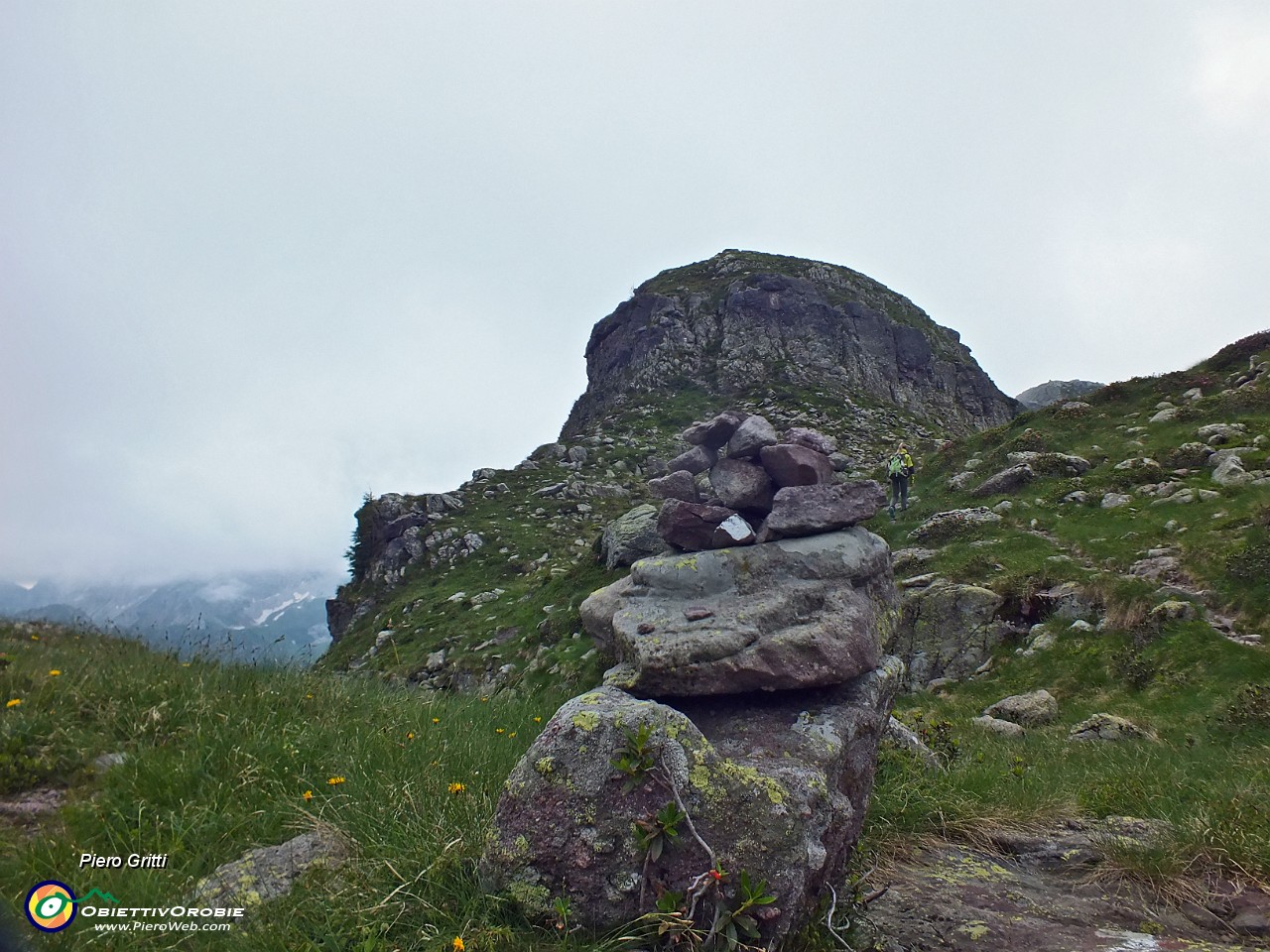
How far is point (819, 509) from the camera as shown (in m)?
8.05

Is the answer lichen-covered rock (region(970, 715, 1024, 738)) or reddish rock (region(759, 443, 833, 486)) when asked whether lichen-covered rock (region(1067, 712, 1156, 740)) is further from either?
reddish rock (region(759, 443, 833, 486))

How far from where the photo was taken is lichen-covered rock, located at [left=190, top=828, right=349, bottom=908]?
3.79 m

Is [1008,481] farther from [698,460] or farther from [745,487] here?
[745,487]

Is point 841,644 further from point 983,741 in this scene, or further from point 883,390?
point 883,390

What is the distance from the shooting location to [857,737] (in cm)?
597

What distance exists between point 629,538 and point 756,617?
588 inches

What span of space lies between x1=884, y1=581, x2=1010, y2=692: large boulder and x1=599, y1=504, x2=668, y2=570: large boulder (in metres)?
7.68

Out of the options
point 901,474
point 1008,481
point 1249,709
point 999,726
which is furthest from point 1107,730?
point 901,474

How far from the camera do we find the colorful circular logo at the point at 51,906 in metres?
3.42

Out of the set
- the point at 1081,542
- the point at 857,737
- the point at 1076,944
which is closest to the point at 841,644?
the point at 857,737

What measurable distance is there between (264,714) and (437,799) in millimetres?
2257

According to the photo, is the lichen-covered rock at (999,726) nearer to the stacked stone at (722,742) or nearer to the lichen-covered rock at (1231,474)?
the stacked stone at (722,742)

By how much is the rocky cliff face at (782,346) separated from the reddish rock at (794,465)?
47.8 metres

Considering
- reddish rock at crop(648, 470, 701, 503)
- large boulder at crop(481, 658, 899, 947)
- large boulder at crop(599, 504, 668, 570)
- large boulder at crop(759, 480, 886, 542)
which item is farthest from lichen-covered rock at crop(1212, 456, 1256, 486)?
large boulder at crop(481, 658, 899, 947)
